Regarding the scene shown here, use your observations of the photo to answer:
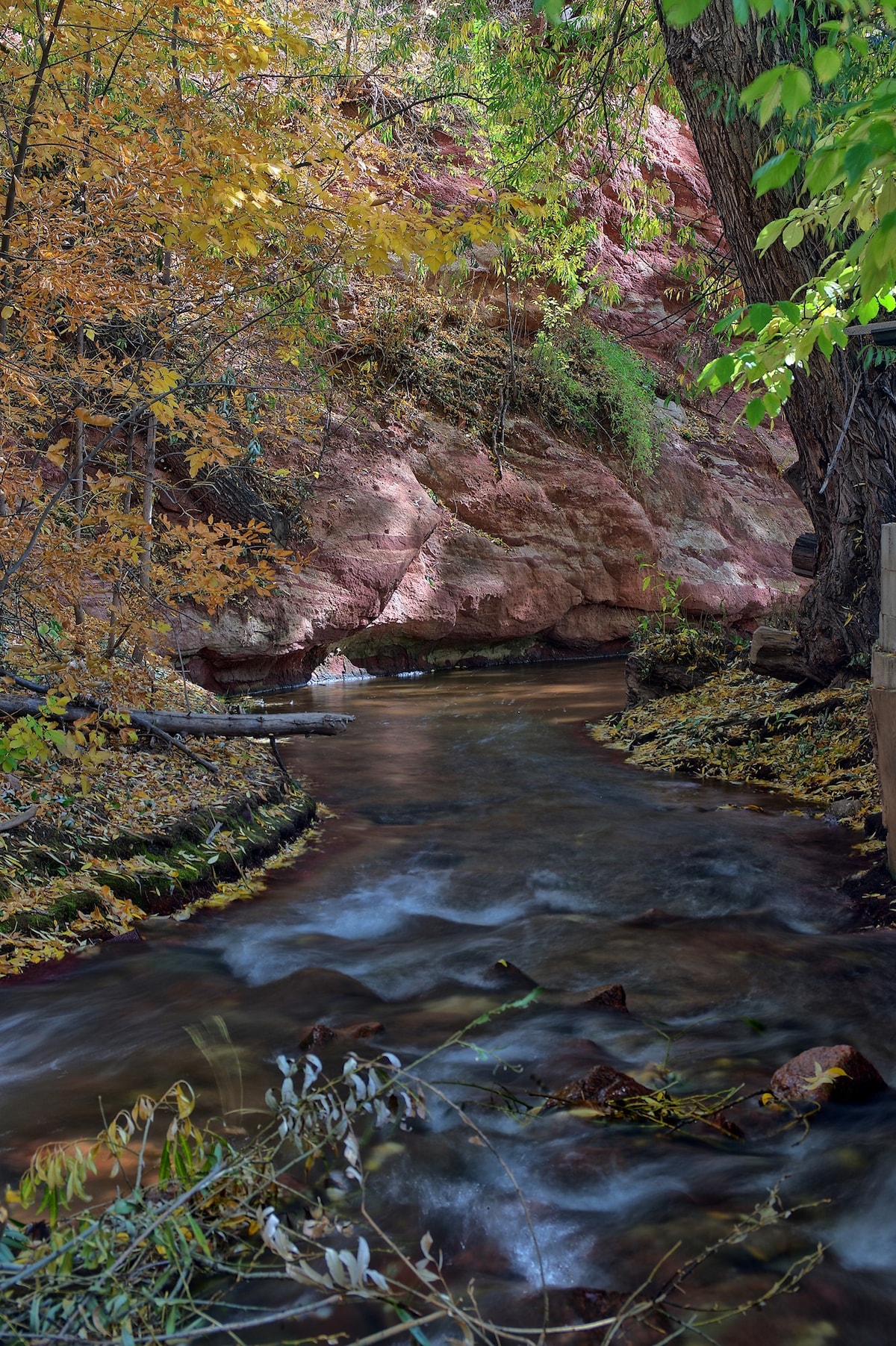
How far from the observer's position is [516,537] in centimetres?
1656

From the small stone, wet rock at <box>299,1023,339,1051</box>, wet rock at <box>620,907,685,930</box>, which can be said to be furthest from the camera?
wet rock at <box>620,907,685,930</box>

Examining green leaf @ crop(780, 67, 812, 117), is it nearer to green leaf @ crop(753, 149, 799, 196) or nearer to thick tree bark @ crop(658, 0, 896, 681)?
green leaf @ crop(753, 149, 799, 196)

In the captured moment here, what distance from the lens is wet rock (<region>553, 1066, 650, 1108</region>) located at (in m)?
3.09

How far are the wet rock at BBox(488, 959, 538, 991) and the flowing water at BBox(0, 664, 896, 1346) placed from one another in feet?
0.20

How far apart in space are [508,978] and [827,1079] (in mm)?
1537

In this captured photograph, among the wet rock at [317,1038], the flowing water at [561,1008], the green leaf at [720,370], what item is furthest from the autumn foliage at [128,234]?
the wet rock at [317,1038]

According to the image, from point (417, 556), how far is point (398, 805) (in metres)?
8.14

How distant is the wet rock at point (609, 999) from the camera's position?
3900mm

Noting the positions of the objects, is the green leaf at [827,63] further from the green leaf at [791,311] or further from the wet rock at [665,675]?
the wet rock at [665,675]

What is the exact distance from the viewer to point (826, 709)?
25.6ft

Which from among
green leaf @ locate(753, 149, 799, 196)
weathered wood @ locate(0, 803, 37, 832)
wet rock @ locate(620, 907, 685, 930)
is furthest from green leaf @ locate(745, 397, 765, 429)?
weathered wood @ locate(0, 803, 37, 832)

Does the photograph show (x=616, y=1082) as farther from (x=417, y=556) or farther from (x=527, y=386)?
(x=527, y=386)

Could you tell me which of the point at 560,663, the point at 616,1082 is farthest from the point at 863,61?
the point at 560,663

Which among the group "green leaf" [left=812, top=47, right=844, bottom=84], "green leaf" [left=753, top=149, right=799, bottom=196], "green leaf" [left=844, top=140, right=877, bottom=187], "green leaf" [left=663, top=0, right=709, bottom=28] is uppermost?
"green leaf" [left=812, top=47, right=844, bottom=84]
